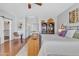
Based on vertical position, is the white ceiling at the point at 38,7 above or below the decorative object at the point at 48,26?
above

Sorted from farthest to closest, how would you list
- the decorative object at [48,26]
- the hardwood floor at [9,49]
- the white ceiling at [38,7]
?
the decorative object at [48,26], the white ceiling at [38,7], the hardwood floor at [9,49]

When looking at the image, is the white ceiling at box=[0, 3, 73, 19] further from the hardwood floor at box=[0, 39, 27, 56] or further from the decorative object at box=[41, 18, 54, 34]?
the decorative object at box=[41, 18, 54, 34]

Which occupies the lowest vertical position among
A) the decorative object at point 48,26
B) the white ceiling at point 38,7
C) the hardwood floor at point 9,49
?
the hardwood floor at point 9,49

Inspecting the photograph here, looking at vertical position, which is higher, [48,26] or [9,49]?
[48,26]

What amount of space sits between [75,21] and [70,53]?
4.44 metres

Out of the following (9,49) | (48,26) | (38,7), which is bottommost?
(9,49)

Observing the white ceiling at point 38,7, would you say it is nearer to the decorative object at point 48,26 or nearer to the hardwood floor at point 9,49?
the hardwood floor at point 9,49

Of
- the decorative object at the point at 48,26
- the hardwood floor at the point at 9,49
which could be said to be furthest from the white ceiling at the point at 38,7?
the decorative object at the point at 48,26

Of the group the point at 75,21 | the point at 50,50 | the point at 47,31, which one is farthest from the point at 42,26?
the point at 50,50

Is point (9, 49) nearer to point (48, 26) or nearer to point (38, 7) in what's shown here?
point (38, 7)

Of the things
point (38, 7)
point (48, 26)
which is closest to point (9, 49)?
point (38, 7)

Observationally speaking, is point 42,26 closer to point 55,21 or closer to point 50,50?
point 55,21

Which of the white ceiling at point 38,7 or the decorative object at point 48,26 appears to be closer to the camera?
the white ceiling at point 38,7

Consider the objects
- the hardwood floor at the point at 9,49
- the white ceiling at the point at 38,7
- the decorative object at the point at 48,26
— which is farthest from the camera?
the decorative object at the point at 48,26
